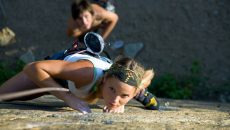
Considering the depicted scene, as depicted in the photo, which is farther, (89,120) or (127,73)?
(127,73)

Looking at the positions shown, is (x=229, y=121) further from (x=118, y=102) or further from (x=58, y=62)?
(x=58, y=62)

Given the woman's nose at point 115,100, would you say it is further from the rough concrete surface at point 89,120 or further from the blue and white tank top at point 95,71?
the blue and white tank top at point 95,71

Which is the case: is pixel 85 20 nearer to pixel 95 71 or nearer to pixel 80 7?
pixel 80 7

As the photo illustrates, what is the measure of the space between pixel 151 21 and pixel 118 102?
596 cm

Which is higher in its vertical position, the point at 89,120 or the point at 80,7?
the point at 80,7

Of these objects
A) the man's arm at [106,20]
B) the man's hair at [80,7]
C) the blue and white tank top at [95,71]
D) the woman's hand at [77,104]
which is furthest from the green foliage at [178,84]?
the woman's hand at [77,104]

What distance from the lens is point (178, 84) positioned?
29.2ft

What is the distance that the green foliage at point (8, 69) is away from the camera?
344 inches

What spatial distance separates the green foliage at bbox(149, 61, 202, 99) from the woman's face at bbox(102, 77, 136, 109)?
14.2 ft

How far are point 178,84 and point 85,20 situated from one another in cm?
230

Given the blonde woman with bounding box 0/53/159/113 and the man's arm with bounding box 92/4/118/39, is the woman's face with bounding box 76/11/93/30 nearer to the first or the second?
the man's arm with bounding box 92/4/118/39

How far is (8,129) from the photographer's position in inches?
124

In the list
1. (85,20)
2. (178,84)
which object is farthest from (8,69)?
(178,84)

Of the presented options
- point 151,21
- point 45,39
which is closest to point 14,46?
point 45,39
